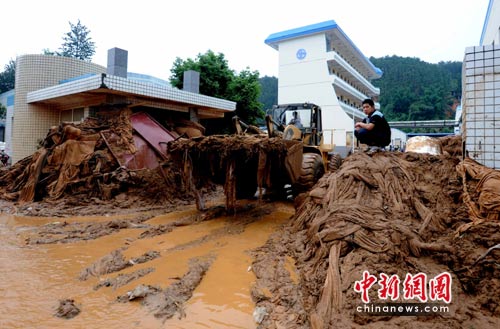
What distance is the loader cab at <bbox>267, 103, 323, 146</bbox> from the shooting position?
823 centimetres

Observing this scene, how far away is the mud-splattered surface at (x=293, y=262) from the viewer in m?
2.47

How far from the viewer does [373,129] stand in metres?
4.85

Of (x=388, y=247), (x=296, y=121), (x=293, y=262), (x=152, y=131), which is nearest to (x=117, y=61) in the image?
(x=152, y=131)

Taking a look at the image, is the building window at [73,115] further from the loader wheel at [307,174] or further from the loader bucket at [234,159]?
the loader wheel at [307,174]

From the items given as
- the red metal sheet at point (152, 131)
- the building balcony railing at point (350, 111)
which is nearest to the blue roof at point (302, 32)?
the building balcony railing at point (350, 111)

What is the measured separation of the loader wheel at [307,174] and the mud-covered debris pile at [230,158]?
0.71 metres

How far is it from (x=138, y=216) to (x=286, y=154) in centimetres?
336

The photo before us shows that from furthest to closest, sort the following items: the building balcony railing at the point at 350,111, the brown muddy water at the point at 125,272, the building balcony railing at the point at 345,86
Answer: the building balcony railing at the point at 350,111
the building balcony railing at the point at 345,86
the brown muddy water at the point at 125,272

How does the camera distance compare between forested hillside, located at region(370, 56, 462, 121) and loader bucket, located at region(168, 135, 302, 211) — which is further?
forested hillside, located at region(370, 56, 462, 121)

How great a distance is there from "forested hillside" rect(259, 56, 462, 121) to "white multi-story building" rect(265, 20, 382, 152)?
91.3ft

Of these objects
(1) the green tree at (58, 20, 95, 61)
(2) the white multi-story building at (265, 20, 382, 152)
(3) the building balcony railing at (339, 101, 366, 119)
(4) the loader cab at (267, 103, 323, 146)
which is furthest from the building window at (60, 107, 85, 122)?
(1) the green tree at (58, 20, 95, 61)

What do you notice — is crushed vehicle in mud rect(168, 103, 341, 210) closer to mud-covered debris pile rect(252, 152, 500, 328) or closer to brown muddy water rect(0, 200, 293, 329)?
brown muddy water rect(0, 200, 293, 329)

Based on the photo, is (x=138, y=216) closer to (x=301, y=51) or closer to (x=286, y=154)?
(x=286, y=154)

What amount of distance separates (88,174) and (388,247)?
7400 millimetres
